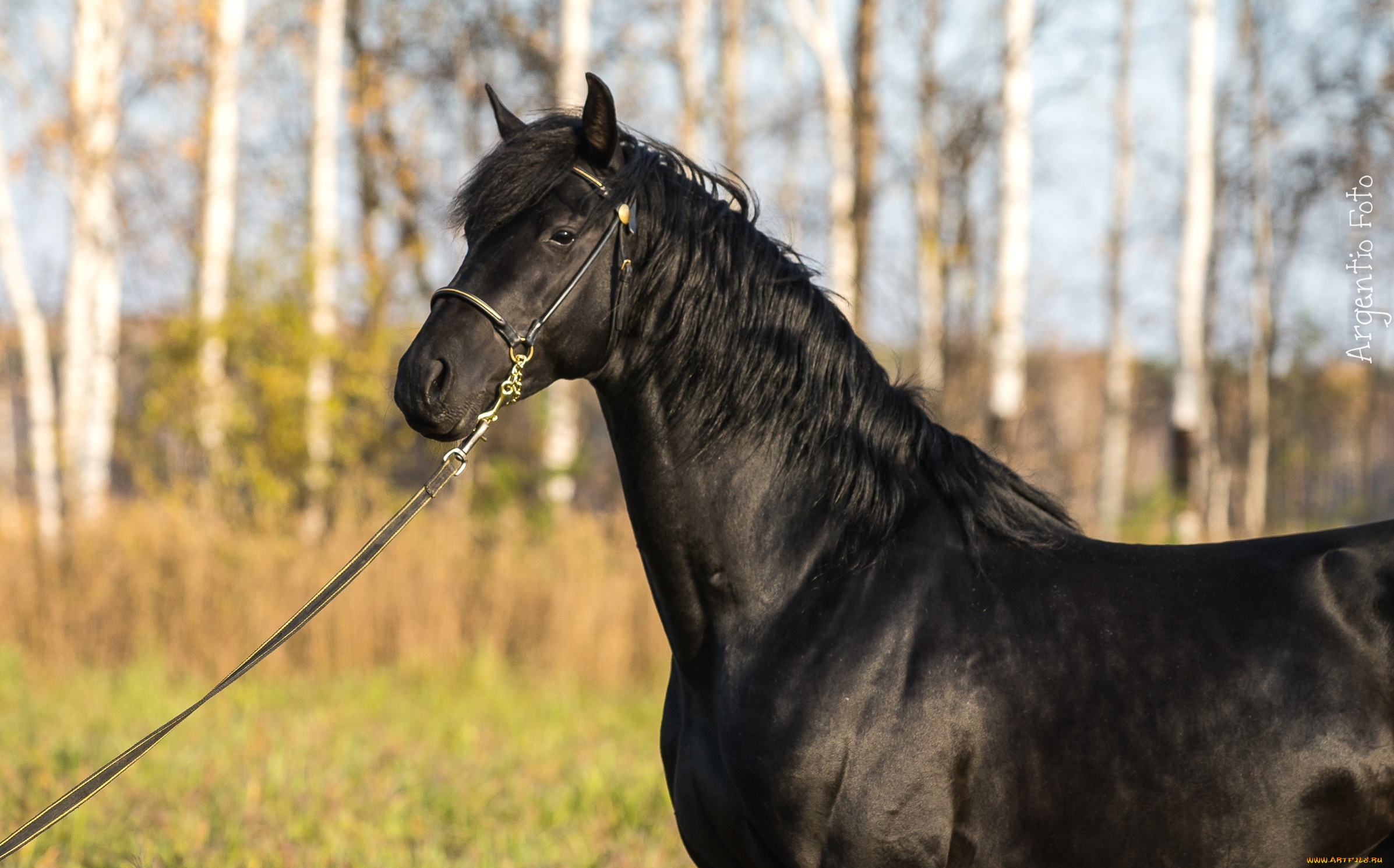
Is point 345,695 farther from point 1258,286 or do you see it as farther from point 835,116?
point 1258,286

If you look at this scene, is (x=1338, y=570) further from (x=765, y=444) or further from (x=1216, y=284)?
(x=1216, y=284)

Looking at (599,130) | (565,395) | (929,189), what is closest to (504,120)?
(599,130)

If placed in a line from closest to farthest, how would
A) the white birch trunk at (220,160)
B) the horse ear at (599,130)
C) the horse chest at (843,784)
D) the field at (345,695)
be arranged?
the horse chest at (843,784), the horse ear at (599,130), the field at (345,695), the white birch trunk at (220,160)

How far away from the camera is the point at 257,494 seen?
9.03 m

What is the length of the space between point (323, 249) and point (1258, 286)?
1585 centimetres

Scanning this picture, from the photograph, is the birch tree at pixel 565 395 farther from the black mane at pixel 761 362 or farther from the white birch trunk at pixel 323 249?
the black mane at pixel 761 362

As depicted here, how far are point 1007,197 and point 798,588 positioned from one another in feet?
28.6

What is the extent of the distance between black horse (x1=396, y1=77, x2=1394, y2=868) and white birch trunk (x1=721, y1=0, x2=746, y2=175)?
9.73 m

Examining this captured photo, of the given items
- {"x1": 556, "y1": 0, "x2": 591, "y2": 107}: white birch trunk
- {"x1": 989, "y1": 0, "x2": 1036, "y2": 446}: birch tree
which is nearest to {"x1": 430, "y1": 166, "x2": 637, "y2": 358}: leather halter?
{"x1": 989, "y1": 0, "x2": 1036, "y2": 446}: birch tree

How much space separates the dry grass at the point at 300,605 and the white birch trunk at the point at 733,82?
5743 millimetres

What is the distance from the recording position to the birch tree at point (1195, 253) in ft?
38.3

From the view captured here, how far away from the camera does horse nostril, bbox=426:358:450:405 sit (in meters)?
2.03

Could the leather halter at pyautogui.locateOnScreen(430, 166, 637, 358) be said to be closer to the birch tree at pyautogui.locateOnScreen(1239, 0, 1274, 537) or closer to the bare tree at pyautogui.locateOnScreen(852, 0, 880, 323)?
the bare tree at pyautogui.locateOnScreen(852, 0, 880, 323)

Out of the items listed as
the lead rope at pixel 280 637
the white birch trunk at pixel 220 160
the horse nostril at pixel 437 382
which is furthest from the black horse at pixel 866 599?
the white birch trunk at pixel 220 160
